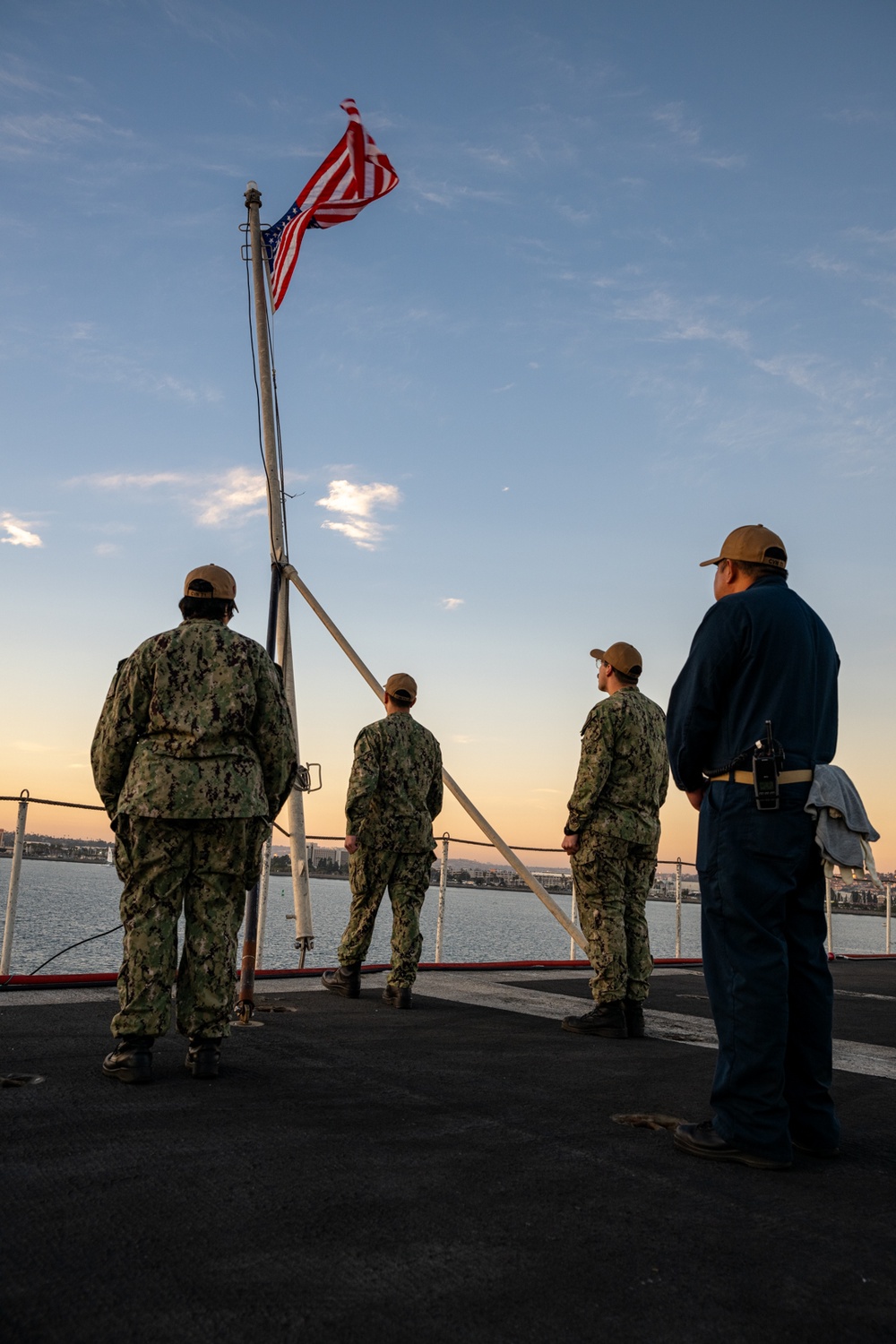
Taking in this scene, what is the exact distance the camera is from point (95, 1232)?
5.60ft

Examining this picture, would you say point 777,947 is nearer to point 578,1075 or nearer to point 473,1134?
point 473,1134

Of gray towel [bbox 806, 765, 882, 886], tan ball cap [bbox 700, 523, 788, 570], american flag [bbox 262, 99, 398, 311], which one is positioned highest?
american flag [bbox 262, 99, 398, 311]

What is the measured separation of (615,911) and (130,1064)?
7.96ft

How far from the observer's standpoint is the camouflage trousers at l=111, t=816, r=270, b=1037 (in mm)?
3197

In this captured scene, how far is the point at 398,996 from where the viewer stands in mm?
4938

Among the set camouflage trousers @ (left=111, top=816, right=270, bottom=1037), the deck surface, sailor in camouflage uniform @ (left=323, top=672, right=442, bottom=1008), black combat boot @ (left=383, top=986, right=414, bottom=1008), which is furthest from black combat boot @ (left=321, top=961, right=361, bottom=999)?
camouflage trousers @ (left=111, top=816, right=270, bottom=1037)

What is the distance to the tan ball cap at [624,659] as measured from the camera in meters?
5.05

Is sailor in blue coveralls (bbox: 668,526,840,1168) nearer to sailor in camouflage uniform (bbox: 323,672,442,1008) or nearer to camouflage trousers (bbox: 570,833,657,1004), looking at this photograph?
camouflage trousers (bbox: 570,833,657,1004)

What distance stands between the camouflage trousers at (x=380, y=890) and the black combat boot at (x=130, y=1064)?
222 centimetres

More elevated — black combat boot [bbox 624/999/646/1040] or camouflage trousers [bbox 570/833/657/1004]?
camouflage trousers [bbox 570/833/657/1004]

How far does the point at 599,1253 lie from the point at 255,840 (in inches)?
78.5

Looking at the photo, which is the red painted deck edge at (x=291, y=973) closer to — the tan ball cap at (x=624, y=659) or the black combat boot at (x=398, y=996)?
the black combat boot at (x=398, y=996)

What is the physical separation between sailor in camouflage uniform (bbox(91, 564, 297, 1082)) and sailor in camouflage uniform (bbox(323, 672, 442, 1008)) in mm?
1899

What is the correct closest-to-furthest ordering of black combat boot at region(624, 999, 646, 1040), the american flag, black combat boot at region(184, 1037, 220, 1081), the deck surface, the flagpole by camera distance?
the deck surface
black combat boot at region(184, 1037, 220, 1081)
black combat boot at region(624, 999, 646, 1040)
the flagpole
the american flag
